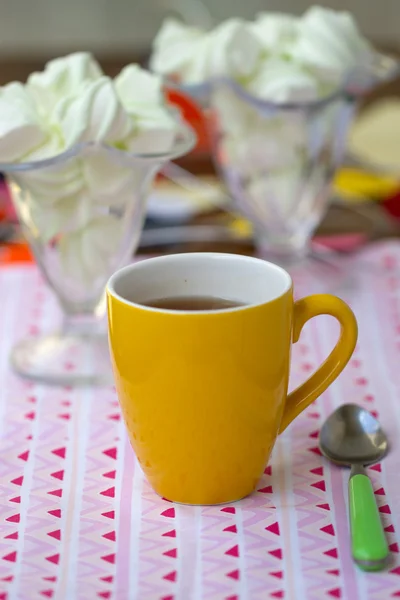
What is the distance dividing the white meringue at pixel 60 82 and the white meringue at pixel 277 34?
0.21 m

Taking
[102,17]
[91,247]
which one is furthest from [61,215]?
[102,17]

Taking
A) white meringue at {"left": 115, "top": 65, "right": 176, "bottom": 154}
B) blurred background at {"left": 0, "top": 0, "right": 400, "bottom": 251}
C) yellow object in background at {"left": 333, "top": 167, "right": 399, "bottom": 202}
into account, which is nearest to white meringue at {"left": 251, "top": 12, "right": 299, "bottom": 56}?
white meringue at {"left": 115, "top": 65, "right": 176, "bottom": 154}

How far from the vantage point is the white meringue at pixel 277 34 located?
0.79 meters

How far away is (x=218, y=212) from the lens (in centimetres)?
102

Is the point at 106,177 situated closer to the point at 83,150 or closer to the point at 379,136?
the point at 83,150

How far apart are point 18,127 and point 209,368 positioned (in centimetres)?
24

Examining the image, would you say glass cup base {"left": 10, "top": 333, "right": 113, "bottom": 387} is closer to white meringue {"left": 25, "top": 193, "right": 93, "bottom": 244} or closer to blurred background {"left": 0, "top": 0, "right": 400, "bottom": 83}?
white meringue {"left": 25, "top": 193, "right": 93, "bottom": 244}

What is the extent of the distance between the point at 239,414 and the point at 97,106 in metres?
0.26

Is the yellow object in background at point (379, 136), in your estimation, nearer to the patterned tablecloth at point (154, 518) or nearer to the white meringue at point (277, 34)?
the white meringue at point (277, 34)

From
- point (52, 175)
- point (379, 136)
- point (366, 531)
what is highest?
point (52, 175)

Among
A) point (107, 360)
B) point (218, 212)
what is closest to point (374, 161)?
point (218, 212)

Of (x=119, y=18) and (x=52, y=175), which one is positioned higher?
(x=52, y=175)

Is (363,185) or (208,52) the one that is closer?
(208,52)

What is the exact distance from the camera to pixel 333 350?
1.66 feet
